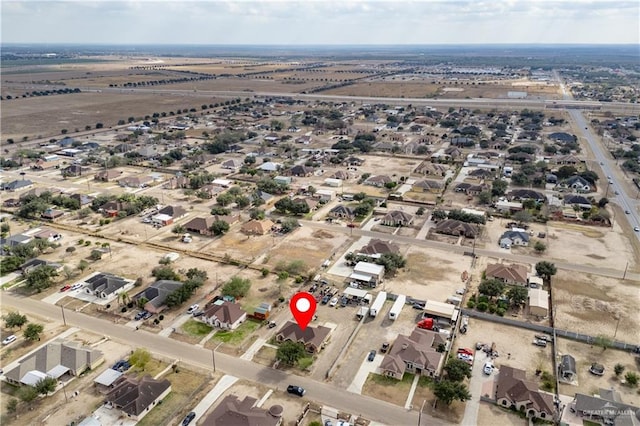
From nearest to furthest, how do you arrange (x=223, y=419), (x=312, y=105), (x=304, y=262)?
(x=223, y=419)
(x=304, y=262)
(x=312, y=105)

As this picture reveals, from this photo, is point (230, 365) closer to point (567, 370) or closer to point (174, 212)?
point (567, 370)

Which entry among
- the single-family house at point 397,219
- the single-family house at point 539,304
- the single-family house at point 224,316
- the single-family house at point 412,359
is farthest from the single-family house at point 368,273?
the single-family house at point 539,304

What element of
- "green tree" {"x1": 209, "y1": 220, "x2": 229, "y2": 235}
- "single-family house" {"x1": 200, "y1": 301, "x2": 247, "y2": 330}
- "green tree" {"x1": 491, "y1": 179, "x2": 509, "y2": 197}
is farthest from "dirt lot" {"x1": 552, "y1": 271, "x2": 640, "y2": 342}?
"green tree" {"x1": 209, "y1": 220, "x2": 229, "y2": 235}

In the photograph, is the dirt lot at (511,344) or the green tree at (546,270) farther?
the green tree at (546,270)

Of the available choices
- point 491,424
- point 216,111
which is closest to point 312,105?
point 216,111

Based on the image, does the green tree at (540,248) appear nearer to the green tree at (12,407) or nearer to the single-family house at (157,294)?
the single-family house at (157,294)

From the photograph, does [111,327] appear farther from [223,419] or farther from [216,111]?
[216,111]

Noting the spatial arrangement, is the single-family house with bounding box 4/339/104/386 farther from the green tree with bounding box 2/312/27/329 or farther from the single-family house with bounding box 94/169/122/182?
the single-family house with bounding box 94/169/122/182
